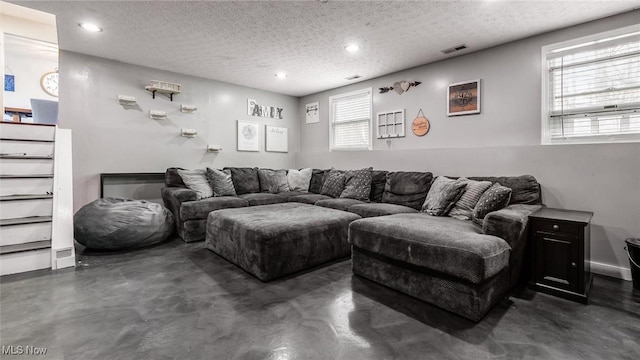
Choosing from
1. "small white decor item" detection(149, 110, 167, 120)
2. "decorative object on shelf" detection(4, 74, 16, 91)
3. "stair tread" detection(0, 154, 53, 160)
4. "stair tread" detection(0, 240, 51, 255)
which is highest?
"decorative object on shelf" detection(4, 74, 16, 91)

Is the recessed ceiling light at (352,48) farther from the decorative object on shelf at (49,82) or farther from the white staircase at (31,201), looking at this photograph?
the decorative object on shelf at (49,82)

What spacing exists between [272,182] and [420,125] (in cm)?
261

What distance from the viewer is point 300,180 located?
517 cm

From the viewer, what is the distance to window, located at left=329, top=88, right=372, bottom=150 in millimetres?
4914

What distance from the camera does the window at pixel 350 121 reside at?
16.1ft

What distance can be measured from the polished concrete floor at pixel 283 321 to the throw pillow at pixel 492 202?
0.67 m

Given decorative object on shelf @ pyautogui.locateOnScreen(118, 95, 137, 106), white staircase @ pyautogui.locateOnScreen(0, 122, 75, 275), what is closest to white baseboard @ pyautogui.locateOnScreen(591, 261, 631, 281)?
white staircase @ pyautogui.locateOnScreen(0, 122, 75, 275)

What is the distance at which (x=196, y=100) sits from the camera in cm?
479

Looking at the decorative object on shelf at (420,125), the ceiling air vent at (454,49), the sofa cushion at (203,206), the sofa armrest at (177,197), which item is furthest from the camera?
the decorative object on shelf at (420,125)

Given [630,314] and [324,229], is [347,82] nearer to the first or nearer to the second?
[324,229]

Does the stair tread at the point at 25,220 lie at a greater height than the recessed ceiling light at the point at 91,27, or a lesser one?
lesser

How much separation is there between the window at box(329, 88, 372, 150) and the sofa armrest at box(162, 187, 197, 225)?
8.93 ft

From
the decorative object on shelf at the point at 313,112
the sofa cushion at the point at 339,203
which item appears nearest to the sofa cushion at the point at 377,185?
the sofa cushion at the point at 339,203

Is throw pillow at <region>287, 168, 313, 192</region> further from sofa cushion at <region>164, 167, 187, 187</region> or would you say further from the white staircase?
the white staircase
